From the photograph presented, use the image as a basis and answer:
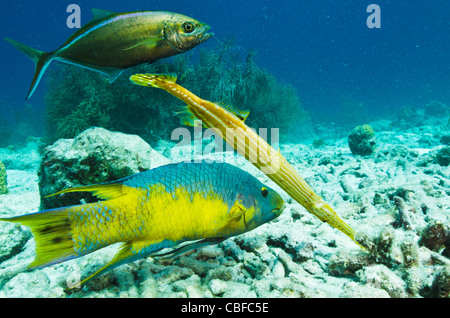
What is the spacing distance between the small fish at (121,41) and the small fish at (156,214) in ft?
3.03

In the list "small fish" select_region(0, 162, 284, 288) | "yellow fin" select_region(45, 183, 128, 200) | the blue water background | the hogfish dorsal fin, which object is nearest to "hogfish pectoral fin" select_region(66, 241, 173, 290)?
"small fish" select_region(0, 162, 284, 288)

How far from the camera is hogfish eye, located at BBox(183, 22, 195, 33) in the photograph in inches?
70.0

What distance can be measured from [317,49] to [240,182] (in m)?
167

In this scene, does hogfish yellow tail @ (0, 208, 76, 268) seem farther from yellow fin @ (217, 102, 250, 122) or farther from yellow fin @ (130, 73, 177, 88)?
yellow fin @ (217, 102, 250, 122)

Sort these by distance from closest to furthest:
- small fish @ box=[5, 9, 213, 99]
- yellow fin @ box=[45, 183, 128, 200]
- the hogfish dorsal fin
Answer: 1. yellow fin @ box=[45, 183, 128, 200]
2. small fish @ box=[5, 9, 213, 99]
3. the hogfish dorsal fin

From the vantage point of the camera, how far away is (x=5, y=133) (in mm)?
21125

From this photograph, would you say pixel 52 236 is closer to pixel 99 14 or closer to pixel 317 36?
pixel 99 14

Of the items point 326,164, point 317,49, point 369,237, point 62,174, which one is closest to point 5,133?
point 62,174

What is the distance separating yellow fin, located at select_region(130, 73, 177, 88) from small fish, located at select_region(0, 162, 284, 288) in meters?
0.61

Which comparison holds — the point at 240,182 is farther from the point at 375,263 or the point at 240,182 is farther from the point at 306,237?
the point at 375,263

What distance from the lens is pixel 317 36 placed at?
14612cm

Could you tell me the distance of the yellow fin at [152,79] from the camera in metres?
1.21

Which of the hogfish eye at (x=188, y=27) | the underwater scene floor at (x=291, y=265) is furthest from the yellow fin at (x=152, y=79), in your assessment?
the underwater scene floor at (x=291, y=265)

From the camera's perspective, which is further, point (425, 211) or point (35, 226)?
point (425, 211)
